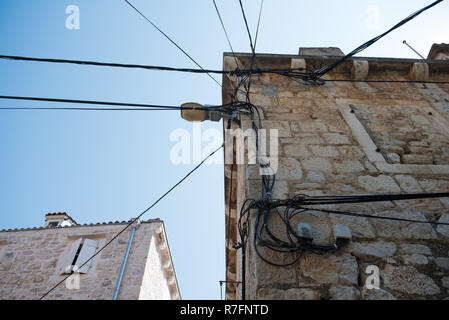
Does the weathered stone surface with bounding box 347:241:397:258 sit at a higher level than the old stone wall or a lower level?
higher

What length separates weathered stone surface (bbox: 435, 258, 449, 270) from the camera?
6.72ft

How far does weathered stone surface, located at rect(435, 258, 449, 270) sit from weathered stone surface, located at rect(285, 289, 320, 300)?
39.3 inches

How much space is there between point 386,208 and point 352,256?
0.69 metres

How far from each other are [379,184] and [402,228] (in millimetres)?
508

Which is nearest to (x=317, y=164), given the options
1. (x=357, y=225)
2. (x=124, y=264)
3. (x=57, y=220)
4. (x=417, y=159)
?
(x=357, y=225)

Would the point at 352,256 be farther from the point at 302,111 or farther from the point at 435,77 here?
the point at 435,77

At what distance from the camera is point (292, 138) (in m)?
3.10

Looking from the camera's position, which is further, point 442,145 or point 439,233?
point 442,145

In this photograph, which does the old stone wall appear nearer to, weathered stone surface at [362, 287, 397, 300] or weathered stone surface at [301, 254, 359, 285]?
weathered stone surface at [301, 254, 359, 285]

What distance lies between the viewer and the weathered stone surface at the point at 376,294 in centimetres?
185

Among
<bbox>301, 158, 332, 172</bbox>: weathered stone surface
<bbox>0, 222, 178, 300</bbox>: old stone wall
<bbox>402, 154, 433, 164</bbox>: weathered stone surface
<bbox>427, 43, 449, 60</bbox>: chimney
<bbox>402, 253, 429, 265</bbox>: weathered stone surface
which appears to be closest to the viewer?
<bbox>402, 253, 429, 265</bbox>: weathered stone surface

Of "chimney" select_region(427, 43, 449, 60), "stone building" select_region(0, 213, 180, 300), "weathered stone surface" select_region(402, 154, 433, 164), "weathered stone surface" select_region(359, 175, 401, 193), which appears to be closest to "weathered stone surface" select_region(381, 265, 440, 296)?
"weathered stone surface" select_region(359, 175, 401, 193)

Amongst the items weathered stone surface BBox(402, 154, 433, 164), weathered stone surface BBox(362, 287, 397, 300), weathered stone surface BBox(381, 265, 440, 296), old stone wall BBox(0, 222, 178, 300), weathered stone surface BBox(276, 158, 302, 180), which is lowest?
old stone wall BBox(0, 222, 178, 300)
